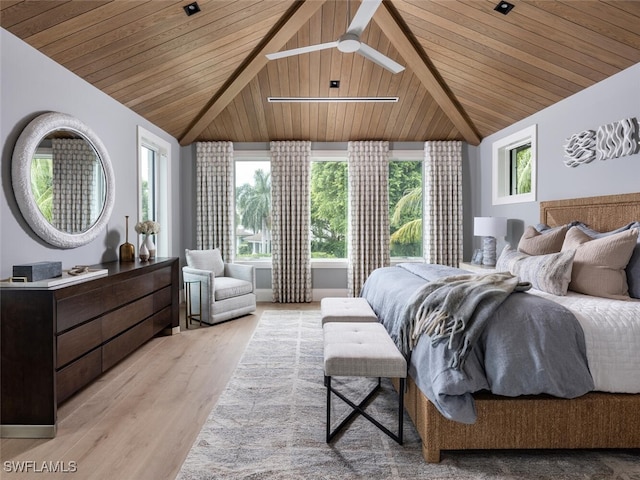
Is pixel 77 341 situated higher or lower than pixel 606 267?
lower

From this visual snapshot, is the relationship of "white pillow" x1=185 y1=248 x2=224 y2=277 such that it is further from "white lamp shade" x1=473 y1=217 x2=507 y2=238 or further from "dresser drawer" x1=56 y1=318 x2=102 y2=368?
"white lamp shade" x1=473 y1=217 x2=507 y2=238

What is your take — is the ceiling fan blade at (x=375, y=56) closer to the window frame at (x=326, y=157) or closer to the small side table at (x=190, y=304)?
the window frame at (x=326, y=157)

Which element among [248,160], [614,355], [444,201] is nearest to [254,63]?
[248,160]

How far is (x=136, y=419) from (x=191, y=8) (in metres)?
3.20

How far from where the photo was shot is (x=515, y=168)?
5531 millimetres

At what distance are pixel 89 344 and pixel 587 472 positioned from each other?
3100mm

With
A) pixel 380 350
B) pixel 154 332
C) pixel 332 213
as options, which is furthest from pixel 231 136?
pixel 380 350

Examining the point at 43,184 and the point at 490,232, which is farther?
the point at 490,232

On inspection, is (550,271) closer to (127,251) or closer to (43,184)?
(43,184)

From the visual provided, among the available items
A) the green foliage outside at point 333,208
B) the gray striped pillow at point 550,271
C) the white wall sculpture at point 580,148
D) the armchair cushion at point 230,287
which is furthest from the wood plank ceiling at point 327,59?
the armchair cushion at point 230,287

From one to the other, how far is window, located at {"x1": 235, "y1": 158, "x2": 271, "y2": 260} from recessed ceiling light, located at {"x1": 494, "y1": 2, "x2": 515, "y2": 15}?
3996mm

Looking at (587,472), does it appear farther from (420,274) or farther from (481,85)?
(481,85)

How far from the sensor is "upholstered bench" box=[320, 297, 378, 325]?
3053 mm

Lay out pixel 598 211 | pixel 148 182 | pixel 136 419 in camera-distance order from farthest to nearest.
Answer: pixel 148 182, pixel 598 211, pixel 136 419
